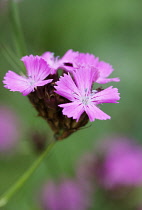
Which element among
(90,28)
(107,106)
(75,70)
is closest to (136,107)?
(107,106)

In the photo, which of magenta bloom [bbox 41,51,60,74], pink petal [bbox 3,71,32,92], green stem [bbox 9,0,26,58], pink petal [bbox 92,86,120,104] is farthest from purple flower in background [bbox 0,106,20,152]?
pink petal [bbox 92,86,120,104]

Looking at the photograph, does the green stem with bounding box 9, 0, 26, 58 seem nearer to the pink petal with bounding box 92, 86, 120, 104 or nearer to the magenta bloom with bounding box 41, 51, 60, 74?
the magenta bloom with bounding box 41, 51, 60, 74

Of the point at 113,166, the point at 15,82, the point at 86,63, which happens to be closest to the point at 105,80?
the point at 86,63

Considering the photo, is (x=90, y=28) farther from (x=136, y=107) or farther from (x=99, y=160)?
(x=99, y=160)

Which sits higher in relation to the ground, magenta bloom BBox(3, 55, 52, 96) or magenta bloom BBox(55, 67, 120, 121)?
magenta bloom BBox(3, 55, 52, 96)

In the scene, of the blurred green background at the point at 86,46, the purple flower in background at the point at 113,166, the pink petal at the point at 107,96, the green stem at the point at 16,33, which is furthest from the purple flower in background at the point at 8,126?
the pink petal at the point at 107,96

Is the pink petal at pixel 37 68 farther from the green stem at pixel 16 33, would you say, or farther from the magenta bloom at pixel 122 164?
the magenta bloom at pixel 122 164

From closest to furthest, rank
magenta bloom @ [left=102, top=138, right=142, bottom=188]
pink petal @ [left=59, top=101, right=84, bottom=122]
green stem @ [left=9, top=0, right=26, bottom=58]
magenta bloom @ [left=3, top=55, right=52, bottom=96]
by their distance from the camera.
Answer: pink petal @ [left=59, top=101, right=84, bottom=122] → magenta bloom @ [left=3, top=55, right=52, bottom=96] → green stem @ [left=9, top=0, right=26, bottom=58] → magenta bloom @ [left=102, top=138, right=142, bottom=188]

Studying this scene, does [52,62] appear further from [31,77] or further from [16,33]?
[16,33]
